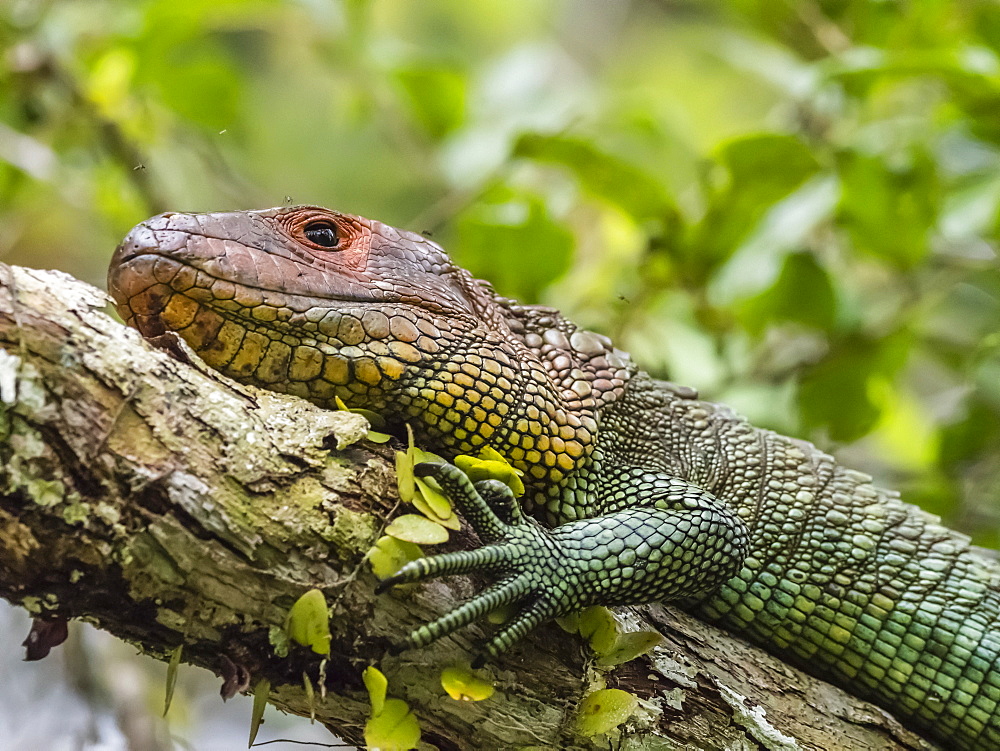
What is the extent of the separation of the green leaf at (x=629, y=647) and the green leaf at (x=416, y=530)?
57 centimetres

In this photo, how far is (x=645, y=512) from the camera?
2582mm

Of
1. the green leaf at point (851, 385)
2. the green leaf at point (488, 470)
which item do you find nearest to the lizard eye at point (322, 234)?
the green leaf at point (488, 470)

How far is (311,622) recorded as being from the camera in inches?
77.9

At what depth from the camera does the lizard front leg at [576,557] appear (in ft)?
6.88

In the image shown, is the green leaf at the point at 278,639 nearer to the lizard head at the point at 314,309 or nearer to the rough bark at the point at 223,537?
the rough bark at the point at 223,537

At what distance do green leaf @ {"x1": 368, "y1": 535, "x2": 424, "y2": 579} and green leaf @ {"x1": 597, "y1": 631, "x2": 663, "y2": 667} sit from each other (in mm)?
614

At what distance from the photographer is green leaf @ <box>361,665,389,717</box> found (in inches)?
80.5

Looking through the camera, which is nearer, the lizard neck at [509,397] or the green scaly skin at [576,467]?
the green scaly skin at [576,467]

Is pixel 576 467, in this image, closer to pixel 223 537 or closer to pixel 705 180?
pixel 223 537

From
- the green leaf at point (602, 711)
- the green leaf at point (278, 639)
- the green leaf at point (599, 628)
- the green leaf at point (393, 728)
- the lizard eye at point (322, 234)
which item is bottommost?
the green leaf at point (393, 728)

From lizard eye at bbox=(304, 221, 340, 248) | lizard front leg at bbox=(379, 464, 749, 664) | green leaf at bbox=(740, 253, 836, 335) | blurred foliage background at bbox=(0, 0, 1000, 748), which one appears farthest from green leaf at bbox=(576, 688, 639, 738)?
green leaf at bbox=(740, 253, 836, 335)

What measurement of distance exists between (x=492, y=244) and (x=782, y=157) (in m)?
1.57

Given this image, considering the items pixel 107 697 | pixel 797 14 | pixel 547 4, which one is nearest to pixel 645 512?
pixel 107 697

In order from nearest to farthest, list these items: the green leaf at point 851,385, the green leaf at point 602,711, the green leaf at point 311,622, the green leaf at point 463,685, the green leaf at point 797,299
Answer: the green leaf at point 311,622 < the green leaf at point 463,685 < the green leaf at point 602,711 < the green leaf at point 797,299 < the green leaf at point 851,385
